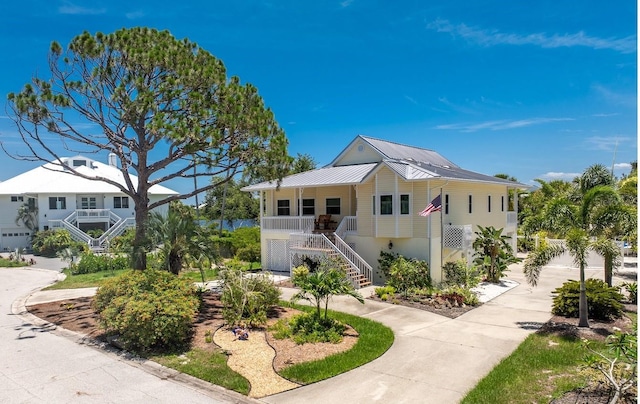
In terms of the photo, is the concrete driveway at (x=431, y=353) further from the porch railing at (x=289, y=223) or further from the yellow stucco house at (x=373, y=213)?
the porch railing at (x=289, y=223)

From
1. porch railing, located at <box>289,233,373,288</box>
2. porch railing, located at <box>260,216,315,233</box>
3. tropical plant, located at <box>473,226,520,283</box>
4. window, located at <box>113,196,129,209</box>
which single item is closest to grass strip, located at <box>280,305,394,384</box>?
porch railing, located at <box>289,233,373,288</box>

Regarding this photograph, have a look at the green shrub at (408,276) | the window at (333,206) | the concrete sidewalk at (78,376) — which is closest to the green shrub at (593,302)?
the green shrub at (408,276)

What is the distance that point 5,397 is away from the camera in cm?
780

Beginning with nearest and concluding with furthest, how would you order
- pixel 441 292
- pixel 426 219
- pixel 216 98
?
pixel 216 98 < pixel 441 292 < pixel 426 219

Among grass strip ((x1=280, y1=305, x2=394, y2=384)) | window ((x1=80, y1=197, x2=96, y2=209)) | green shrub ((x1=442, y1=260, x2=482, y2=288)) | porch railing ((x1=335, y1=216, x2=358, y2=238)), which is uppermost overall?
window ((x1=80, y1=197, x2=96, y2=209))

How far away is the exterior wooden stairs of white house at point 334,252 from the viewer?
18.5 m

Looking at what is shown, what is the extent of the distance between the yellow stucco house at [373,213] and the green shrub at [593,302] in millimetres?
5752

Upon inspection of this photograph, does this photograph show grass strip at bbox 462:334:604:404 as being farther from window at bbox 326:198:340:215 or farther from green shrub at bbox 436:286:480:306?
A: window at bbox 326:198:340:215

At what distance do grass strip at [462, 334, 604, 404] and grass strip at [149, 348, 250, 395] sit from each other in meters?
4.43

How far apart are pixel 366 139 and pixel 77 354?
18.4 meters

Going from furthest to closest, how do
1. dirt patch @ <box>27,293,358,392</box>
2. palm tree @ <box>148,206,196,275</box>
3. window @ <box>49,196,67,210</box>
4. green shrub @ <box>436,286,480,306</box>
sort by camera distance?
window @ <box>49,196,67,210</box> < green shrub @ <box>436,286,480,306</box> < palm tree @ <box>148,206,196,275</box> < dirt patch @ <box>27,293,358,392</box>

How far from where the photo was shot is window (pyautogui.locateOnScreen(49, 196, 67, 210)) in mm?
37031

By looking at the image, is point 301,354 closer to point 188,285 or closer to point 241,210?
point 188,285

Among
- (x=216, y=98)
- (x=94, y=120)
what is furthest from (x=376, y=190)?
(x=94, y=120)
